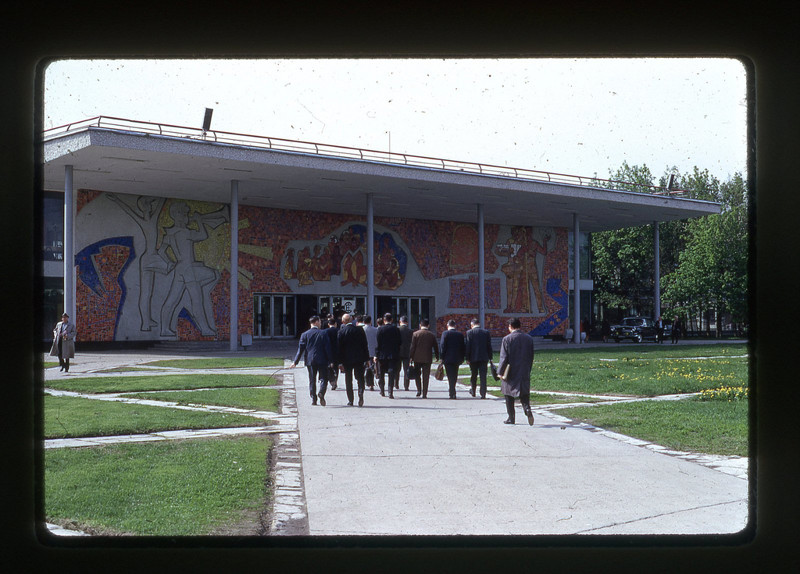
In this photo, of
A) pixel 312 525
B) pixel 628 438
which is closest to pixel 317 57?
pixel 312 525

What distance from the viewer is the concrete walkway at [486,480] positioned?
5570 millimetres

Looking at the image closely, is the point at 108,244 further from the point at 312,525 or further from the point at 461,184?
the point at 312,525

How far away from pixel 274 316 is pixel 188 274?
4.53 metres

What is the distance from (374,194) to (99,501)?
90.5 feet

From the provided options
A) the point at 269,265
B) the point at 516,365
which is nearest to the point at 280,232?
the point at 269,265

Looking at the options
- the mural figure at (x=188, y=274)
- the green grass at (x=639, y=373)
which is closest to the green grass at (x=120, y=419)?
the green grass at (x=639, y=373)

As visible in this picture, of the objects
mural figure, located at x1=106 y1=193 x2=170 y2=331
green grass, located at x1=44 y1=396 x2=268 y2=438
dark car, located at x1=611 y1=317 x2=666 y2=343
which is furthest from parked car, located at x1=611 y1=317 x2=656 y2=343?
green grass, located at x1=44 y1=396 x2=268 y2=438

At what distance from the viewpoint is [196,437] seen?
30.6ft

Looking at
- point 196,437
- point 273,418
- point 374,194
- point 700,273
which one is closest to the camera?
point 196,437

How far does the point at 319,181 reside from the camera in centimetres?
3012

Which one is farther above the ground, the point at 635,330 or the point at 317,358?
the point at 317,358

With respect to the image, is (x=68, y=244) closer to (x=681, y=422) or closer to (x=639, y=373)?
(x=639, y=373)

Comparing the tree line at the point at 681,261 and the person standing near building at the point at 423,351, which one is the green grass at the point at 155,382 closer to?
the person standing near building at the point at 423,351

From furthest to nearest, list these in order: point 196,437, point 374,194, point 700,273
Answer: point 700,273 < point 374,194 < point 196,437
